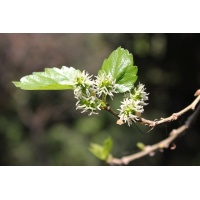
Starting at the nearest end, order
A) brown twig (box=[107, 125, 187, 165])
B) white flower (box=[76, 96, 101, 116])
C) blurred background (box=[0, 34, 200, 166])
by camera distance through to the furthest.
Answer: brown twig (box=[107, 125, 187, 165])
white flower (box=[76, 96, 101, 116])
blurred background (box=[0, 34, 200, 166])

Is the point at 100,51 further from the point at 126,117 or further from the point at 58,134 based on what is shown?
the point at 126,117

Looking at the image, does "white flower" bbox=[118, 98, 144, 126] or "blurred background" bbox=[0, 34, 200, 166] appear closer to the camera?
"white flower" bbox=[118, 98, 144, 126]

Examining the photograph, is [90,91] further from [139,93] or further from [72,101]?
[72,101]

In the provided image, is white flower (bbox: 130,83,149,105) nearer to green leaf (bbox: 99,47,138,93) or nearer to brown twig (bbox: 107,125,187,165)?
green leaf (bbox: 99,47,138,93)

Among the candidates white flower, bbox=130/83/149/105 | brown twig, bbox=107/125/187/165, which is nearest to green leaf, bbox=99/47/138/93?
white flower, bbox=130/83/149/105

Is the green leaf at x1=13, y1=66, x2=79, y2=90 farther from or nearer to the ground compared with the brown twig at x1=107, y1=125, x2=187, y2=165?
farther from the ground

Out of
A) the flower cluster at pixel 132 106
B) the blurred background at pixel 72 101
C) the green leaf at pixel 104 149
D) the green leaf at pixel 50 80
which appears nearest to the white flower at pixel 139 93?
the flower cluster at pixel 132 106

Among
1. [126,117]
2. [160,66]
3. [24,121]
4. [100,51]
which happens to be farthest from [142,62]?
[126,117]
